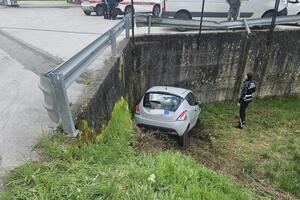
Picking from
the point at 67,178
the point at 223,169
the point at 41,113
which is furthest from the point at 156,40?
the point at 67,178

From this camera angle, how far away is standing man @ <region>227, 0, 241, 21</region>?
43.7ft

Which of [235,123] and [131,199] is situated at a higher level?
[131,199]

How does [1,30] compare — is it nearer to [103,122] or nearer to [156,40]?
[156,40]

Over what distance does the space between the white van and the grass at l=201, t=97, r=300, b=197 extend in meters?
4.03

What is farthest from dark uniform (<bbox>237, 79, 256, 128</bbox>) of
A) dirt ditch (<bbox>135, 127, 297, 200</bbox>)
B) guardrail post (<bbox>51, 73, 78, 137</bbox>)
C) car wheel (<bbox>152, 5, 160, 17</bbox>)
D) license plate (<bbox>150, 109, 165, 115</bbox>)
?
car wheel (<bbox>152, 5, 160, 17</bbox>)

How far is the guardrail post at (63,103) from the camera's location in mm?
3846

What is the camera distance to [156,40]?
36.2ft

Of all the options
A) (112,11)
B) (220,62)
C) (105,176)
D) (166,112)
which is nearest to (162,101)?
(166,112)

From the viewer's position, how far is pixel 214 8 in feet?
46.3

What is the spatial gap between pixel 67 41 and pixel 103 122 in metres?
6.23

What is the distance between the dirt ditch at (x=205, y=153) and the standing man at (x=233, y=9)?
584cm

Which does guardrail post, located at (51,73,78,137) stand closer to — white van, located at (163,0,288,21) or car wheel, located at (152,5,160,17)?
white van, located at (163,0,288,21)

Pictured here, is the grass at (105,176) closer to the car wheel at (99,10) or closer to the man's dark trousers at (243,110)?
the man's dark trousers at (243,110)

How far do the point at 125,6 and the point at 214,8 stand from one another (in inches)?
203
